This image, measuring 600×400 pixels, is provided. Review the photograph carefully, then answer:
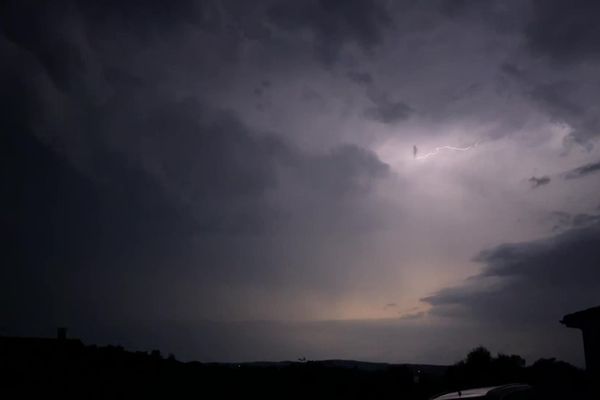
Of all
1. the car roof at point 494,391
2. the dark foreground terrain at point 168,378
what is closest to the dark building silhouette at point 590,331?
the dark foreground terrain at point 168,378

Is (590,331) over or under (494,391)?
over

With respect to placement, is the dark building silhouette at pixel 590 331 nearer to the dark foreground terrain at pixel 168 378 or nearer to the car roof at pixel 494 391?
the dark foreground terrain at pixel 168 378

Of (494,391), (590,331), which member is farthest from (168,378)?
(494,391)

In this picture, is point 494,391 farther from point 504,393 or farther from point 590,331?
point 590,331

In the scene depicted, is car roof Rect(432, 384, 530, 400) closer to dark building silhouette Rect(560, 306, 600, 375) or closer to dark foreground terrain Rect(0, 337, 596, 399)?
dark foreground terrain Rect(0, 337, 596, 399)

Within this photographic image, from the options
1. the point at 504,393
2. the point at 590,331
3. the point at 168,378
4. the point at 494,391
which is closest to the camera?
the point at 504,393

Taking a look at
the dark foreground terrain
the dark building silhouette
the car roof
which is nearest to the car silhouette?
the car roof

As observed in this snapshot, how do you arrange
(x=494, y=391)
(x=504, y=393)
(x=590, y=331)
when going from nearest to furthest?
(x=504, y=393) → (x=494, y=391) → (x=590, y=331)

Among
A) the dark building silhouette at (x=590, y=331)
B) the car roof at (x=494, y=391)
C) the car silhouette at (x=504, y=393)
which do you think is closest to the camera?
the car silhouette at (x=504, y=393)
